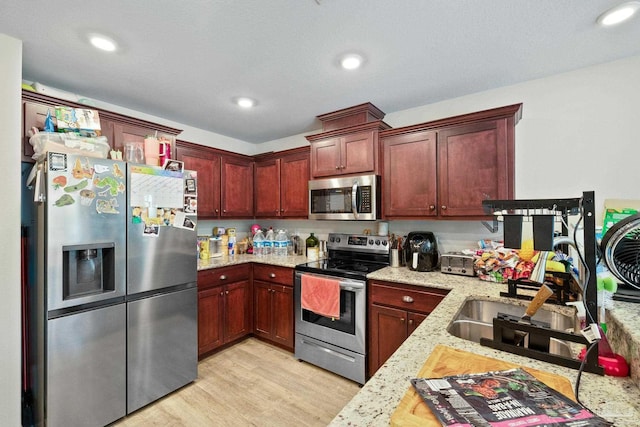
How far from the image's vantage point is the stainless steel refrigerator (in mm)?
1622

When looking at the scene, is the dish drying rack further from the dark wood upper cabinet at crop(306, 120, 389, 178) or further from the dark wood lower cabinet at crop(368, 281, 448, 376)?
the dark wood upper cabinet at crop(306, 120, 389, 178)

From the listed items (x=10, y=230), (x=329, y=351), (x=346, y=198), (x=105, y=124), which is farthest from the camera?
Result: (x=346, y=198)

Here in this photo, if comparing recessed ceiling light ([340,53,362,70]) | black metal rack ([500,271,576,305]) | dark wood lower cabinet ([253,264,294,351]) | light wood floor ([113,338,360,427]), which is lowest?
light wood floor ([113,338,360,427])

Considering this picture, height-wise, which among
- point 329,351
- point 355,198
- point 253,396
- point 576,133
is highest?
point 576,133

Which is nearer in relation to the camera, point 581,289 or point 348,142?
point 581,289

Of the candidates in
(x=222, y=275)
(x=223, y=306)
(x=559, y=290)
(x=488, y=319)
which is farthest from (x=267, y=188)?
(x=559, y=290)

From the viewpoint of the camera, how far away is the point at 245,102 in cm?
261

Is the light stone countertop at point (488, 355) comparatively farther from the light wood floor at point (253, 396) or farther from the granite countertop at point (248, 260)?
the granite countertop at point (248, 260)

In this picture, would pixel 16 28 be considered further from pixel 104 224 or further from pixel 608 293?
pixel 608 293

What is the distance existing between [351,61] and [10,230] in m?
2.34

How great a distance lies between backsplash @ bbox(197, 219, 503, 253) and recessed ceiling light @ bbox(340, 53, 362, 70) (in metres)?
1.55

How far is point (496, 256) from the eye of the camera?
205 centimetres

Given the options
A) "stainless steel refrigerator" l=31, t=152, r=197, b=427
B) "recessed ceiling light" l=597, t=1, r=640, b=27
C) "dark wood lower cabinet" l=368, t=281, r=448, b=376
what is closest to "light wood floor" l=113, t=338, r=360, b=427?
"stainless steel refrigerator" l=31, t=152, r=197, b=427

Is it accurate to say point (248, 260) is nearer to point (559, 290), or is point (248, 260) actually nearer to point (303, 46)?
point (303, 46)
